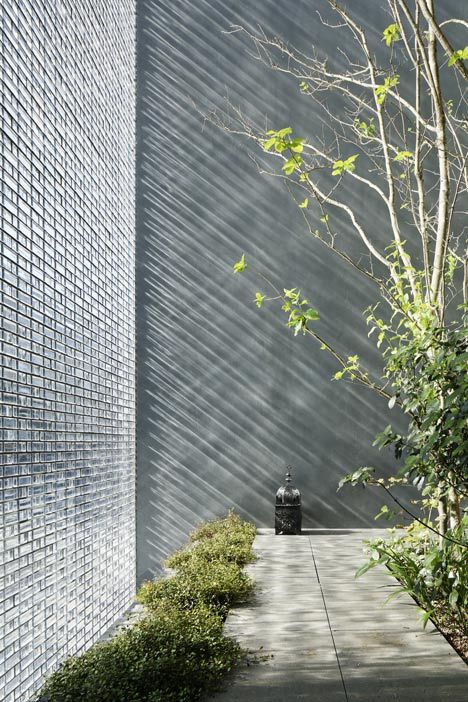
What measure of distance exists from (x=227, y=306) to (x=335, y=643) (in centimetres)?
328

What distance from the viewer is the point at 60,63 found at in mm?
3727

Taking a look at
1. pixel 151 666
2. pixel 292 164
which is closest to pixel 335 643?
pixel 151 666

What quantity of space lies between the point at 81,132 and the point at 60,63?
0.47 meters

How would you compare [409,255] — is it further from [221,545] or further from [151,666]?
[151,666]

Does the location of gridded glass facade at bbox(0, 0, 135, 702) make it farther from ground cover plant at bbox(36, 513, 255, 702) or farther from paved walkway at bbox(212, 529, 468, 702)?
paved walkway at bbox(212, 529, 468, 702)

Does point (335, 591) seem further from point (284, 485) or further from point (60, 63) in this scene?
point (60, 63)

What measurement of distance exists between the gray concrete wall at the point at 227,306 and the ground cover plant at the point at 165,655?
2.27 meters

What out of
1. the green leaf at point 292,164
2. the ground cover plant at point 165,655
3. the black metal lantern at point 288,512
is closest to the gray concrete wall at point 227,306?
the black metal lantern at point 288,512

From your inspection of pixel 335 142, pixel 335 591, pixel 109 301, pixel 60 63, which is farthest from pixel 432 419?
pixel 335 142

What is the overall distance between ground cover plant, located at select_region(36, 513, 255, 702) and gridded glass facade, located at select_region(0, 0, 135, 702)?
50 cm

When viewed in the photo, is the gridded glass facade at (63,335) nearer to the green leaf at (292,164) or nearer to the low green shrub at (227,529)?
the low green shrub at (227,529)

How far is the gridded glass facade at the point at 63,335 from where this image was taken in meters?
2.92

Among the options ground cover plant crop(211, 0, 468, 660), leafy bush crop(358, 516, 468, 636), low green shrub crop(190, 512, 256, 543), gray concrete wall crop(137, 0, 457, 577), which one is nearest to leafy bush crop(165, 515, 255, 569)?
low green shrub crop(190, 512, 256, 543)

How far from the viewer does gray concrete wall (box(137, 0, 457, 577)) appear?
5.56m
